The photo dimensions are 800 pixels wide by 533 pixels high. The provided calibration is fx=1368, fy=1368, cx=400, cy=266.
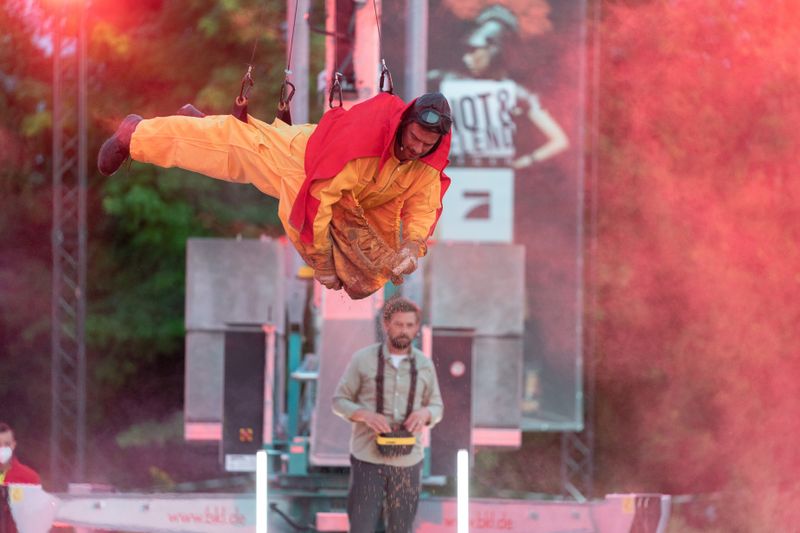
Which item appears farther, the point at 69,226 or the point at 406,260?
the point at 69,226

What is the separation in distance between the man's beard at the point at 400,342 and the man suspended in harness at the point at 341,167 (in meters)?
1.10

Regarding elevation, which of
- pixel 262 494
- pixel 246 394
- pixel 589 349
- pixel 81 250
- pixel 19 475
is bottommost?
pixel 19 475

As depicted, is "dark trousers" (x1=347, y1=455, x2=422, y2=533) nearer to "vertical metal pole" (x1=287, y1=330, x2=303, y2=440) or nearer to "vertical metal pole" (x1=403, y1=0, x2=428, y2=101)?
"vertical metal pole" (x1=403, y1=0, x2=428, y2=101)

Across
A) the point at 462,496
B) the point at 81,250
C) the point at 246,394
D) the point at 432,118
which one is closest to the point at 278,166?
the point at 432,118

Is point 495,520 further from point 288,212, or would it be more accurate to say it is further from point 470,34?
point 470,34

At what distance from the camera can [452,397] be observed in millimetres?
8461

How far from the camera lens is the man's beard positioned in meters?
6.83

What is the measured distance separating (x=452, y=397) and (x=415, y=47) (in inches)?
84.7

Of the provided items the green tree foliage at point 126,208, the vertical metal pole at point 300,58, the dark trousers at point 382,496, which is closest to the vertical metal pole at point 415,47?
the vertical metal pole at point 300,58

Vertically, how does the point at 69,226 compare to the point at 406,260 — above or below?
above

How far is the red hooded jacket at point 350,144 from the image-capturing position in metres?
5.21

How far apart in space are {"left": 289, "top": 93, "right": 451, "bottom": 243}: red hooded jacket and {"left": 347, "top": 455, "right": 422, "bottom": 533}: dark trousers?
1.94m

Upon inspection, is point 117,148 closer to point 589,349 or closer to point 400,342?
point 400,342

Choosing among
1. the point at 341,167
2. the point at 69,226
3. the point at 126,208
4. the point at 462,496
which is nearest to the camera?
the point at 341,167
